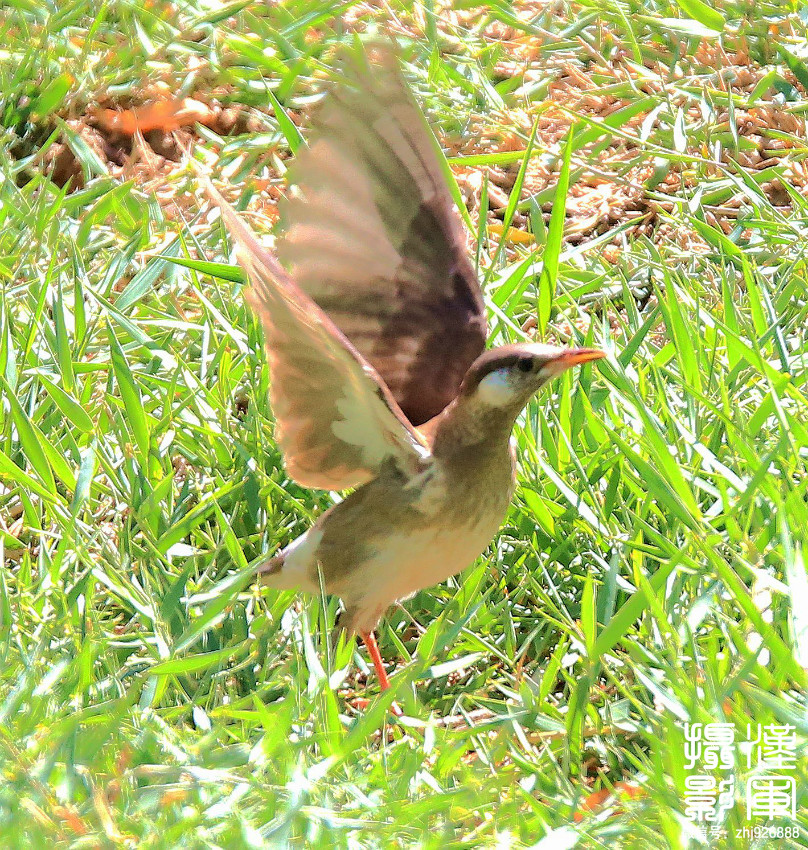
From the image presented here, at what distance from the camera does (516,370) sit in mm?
2570

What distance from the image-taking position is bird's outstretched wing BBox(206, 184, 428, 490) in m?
2.26

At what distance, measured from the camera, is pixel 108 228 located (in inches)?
166

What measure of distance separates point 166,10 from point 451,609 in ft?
10.6

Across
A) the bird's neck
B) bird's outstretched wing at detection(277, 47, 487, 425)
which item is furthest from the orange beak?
bird's outstretched wing at detection(277, 47, 487, 425)

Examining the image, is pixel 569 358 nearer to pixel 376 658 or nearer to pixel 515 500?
pixel 515 500

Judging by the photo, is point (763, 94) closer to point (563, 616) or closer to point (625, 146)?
point (625, 146)

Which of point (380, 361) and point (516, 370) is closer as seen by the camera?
point (516, 370)

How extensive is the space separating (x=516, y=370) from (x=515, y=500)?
574 mm

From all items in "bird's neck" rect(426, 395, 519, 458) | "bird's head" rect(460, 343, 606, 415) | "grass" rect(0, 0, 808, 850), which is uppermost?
"bird's head" rect(460, 343, 606, 415)

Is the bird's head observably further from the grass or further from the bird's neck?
the grass

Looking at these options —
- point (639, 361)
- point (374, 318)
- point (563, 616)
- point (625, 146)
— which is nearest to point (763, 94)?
point (625, 146)

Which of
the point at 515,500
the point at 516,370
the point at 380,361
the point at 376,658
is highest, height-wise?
the point at 516,370

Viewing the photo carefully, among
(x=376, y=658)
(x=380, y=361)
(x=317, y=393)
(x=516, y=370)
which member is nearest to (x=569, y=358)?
(x=516, y=370)

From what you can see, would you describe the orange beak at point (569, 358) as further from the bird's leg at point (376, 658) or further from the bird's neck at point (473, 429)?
the bird's leg at point (376, 658)
